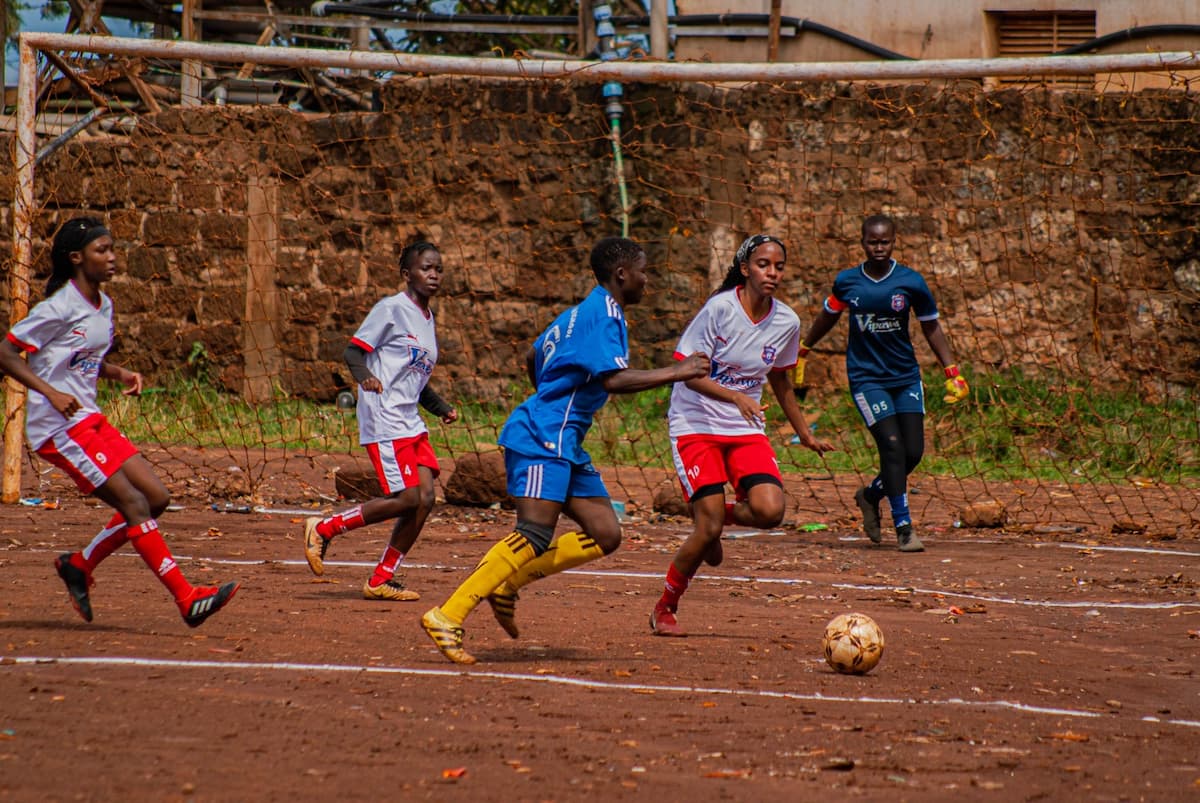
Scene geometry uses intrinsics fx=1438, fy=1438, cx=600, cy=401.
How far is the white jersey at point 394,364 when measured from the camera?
751 centimetres

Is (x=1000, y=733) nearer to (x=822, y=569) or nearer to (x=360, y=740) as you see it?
(x=360, y=740)

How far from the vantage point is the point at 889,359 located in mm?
9328

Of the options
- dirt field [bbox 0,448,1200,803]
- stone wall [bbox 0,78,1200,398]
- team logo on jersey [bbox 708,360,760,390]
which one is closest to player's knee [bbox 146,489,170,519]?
dirt field [bbox 0,448,1200,803]

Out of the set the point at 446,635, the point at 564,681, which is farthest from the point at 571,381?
the point at 564,681

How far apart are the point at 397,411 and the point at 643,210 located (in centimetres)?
683

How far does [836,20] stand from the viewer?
51.0 feet

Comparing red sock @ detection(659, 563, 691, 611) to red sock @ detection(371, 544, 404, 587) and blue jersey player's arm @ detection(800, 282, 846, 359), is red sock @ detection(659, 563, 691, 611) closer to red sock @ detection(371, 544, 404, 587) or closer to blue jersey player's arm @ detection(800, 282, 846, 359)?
A: red sock @ detection(371, 544, 404, 587)

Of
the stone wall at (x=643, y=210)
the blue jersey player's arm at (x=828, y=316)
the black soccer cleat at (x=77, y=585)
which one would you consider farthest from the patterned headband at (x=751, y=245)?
the stone wall at (x=643, y=210)

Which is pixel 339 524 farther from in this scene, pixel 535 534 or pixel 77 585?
pixel 535 534

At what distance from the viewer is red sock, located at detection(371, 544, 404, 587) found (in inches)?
283

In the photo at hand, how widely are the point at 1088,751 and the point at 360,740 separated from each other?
2.21 meters

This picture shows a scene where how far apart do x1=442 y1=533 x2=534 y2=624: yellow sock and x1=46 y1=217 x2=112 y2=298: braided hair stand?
Answer: 7.26ft

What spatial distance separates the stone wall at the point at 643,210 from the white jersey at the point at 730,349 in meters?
6.15

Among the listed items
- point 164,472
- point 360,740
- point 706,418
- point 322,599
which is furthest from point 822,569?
point 164,472
